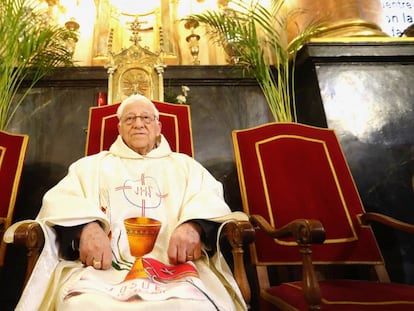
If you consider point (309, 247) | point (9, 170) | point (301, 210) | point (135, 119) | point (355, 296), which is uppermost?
point (135, 119)

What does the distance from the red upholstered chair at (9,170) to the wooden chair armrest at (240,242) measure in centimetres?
139

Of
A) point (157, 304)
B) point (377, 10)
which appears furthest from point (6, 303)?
point (377, 10)

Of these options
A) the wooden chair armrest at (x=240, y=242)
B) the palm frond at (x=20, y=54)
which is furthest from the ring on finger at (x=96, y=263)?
the palm frond at (x=20, y=54)

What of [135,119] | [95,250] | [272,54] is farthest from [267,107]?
[95,250]

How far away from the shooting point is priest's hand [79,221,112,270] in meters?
1.52

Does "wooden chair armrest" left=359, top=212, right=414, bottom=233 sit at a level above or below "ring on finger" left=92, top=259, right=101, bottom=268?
above

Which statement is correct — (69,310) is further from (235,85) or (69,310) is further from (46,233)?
(235,85)

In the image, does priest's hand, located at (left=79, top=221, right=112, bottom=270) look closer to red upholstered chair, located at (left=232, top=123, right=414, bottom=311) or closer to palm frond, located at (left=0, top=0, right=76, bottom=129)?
red upholstered chair, located at (left=232, top=123, right=414, bottom=311)

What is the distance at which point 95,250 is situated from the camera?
1.52m

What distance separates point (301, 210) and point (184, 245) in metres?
0.91

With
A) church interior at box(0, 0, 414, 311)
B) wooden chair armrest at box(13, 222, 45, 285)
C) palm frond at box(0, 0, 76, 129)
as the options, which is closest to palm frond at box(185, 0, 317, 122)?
church interior at box(0, 0, 414, 311)

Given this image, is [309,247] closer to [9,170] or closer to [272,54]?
[9,170]

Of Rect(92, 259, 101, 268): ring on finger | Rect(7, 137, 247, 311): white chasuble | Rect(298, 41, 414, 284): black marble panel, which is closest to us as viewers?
Rect(7, 137, 247, 311): white chasuble

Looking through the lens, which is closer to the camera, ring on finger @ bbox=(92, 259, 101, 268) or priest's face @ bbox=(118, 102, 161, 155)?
ring on finger @ bbox=(92, 259, 101, 268)
